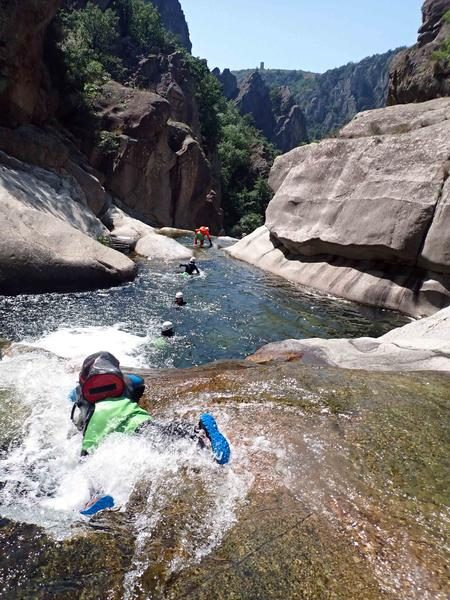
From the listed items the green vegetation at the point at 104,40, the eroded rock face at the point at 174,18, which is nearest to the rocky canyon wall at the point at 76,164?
the green vegetation at the point at 104,40

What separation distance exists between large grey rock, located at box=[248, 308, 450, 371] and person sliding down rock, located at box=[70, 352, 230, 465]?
324 cm

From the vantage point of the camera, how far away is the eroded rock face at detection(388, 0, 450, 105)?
18.8 metres

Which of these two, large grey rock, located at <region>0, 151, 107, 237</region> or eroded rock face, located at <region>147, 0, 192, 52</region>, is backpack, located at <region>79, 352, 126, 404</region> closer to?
large grey rock, located at <region>0, 151, 107, 237</region>

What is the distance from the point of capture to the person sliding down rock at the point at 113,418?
4.59 metres

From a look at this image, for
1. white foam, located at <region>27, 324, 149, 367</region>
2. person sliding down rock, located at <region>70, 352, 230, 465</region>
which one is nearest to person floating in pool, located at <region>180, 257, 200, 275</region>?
white foam, located at <region>27, 324, 149, 367</region>

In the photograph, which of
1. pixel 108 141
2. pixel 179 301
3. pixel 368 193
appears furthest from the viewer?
pixel 108 141

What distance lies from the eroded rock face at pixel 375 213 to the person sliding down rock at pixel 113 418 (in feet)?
32.2

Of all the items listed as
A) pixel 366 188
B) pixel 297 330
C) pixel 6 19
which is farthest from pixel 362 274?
pixel 6 19

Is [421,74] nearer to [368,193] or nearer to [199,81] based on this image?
[368,193]

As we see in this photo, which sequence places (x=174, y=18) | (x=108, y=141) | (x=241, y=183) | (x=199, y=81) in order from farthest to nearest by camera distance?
1. (x=174, y=18)
2. (x=199, y=81)
3. (x=241, y=183)
4. (x=108, y=141)

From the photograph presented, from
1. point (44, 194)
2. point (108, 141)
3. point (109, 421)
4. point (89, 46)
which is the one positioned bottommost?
point (109, 421)

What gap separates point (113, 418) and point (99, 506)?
1.21 meters

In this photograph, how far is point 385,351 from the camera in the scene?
25.6ft

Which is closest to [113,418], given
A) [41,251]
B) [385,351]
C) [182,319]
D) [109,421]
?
[109,421]
